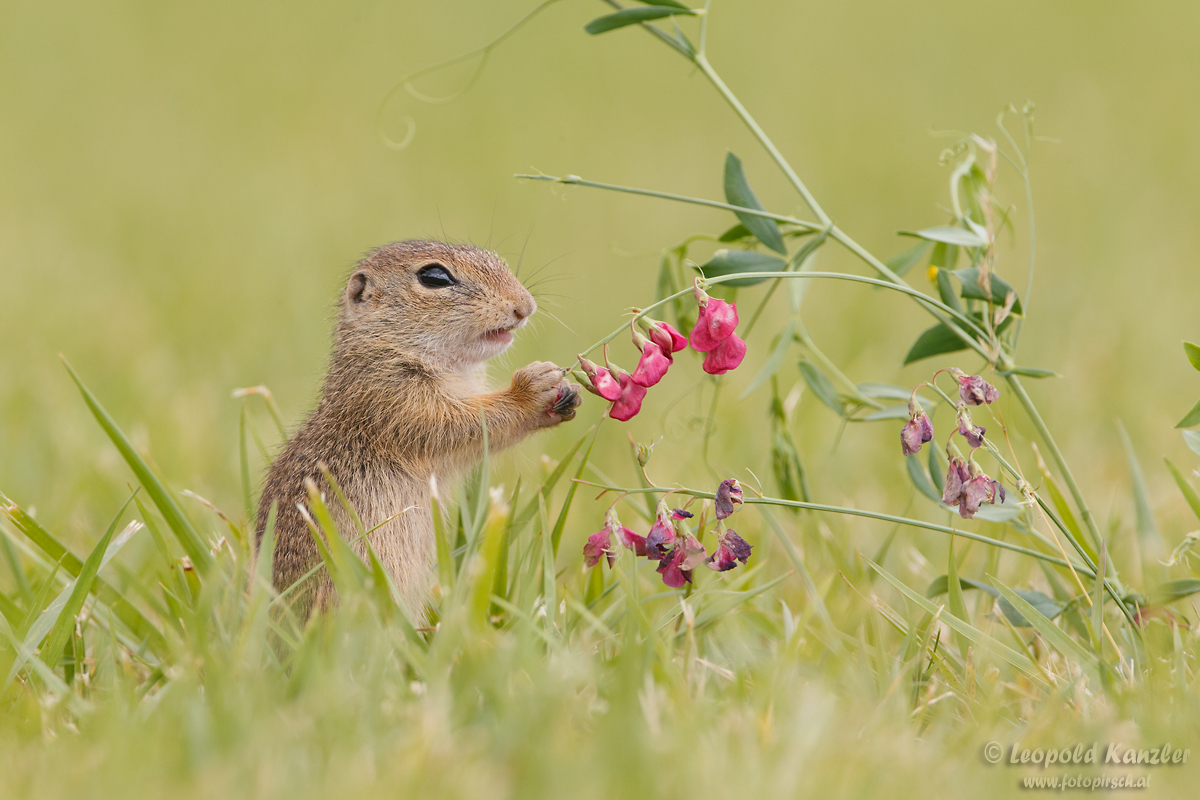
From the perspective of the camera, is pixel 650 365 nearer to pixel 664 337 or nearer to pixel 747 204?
pixel 664 337

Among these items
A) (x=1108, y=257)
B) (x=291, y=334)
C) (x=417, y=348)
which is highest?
(x=417, y=348)

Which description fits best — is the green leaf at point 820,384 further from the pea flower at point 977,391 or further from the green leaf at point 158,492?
the green leaf at point 158,492

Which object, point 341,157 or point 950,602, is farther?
point 341,157

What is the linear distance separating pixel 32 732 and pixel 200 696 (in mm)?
355

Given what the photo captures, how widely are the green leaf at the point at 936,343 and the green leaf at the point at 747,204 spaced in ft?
1.51

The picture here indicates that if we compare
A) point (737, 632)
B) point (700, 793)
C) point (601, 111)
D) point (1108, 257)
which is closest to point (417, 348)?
point (737, 632)

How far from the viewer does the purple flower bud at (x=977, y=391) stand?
2633mm

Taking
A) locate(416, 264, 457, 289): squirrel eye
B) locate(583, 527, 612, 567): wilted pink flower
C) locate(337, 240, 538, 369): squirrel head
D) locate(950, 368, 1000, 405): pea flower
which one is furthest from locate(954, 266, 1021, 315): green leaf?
locate(416, 264, 457, 289): squirrel eye

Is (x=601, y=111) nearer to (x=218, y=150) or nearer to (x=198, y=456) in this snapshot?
(x=218, y=150)

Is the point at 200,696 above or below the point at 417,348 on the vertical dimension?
below

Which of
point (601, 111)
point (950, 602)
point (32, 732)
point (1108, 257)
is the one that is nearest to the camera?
point (32, 732)

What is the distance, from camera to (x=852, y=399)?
3.32m

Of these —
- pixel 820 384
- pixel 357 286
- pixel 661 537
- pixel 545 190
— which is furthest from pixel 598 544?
pixel 545 190

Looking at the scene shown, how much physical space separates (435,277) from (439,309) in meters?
0.14
